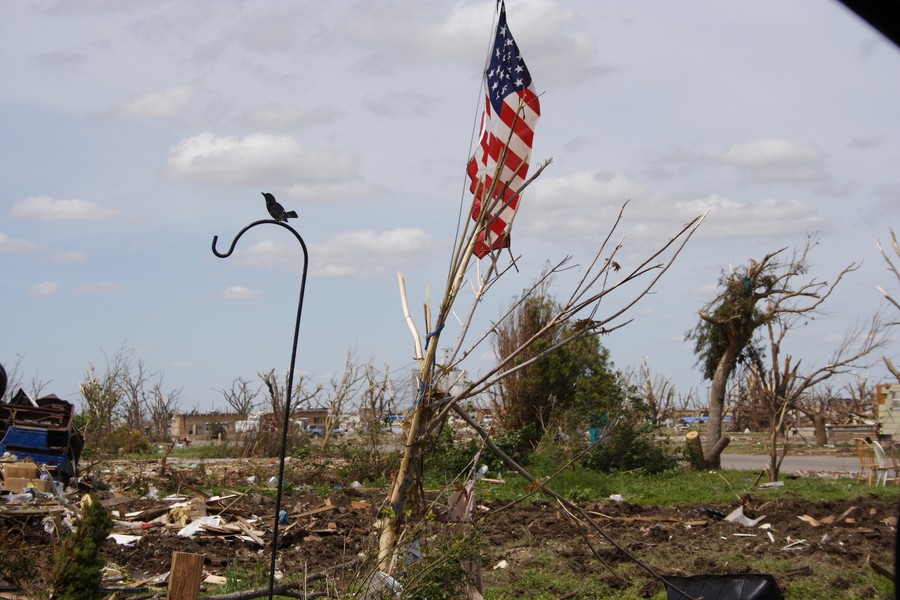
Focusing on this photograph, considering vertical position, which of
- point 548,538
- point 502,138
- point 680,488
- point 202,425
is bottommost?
point 548,538

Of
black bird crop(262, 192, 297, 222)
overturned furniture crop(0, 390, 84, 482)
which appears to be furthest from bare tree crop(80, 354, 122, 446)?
black bird crop(262, 192, 297, 222)

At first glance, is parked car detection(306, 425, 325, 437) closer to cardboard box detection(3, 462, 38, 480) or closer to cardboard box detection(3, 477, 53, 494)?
cardboard box detection(3, 462, 38, 480)

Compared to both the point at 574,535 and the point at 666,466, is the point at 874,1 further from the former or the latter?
the point at 666,466

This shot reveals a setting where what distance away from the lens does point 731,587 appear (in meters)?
5.31

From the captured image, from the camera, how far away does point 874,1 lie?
1.81 m

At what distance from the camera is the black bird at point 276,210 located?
4.60 m

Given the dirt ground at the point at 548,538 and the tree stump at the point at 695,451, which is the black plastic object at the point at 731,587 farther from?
the tree stump at the point at 695,451

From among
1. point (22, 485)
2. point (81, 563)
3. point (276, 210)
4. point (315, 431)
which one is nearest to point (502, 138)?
point (276, 210)

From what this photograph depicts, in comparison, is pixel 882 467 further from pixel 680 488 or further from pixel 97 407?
pixel 97 407

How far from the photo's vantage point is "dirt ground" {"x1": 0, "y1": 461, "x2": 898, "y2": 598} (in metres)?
8.89

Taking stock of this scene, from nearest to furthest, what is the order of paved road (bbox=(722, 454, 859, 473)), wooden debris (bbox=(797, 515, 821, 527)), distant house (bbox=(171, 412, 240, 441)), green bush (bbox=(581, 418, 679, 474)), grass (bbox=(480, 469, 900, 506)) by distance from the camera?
wooden debris (bbox=(797, 515, 821, 527)) < grass (bbox=(480, 469, 900, 506)) < green bush (bbox=(581, 418, 679, 474)) < paved road (bbox=(722, 454, 859, 473)) < distant house (bbox=(171, 412, 240, 441))

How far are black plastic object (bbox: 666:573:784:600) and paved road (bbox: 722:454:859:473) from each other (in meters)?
15.6

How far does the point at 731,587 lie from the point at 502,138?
2.94 metres

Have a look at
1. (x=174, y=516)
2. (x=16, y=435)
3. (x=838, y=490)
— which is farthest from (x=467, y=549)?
(x=838, y=490)
